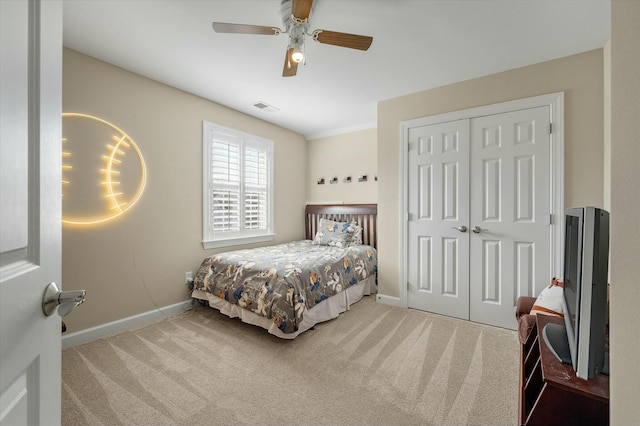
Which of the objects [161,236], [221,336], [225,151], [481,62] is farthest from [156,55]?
[481,62]

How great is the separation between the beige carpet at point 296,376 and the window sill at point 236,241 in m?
0.98

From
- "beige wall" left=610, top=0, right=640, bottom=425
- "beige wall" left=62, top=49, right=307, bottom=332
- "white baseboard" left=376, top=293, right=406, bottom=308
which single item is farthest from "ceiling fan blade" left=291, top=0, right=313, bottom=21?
"white baseboard" left=376, top=293, right=406, bottom=308

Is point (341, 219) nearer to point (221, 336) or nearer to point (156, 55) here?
point (221, 336)

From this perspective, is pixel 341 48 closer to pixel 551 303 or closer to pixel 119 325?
pixel 551 303

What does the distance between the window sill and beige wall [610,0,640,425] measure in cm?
343

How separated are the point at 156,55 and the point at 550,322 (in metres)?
3.44

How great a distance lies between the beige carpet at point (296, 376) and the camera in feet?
5.03

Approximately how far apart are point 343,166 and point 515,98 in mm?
2445

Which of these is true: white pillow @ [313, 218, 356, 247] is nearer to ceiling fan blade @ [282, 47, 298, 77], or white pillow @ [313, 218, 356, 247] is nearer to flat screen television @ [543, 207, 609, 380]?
ceiling fan blade @ [282, 47, 298, 77]

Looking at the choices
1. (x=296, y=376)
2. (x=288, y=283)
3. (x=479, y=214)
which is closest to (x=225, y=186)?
(x=288, y=283)

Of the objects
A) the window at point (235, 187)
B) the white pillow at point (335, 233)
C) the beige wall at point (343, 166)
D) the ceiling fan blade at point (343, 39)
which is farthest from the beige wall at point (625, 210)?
the beige wall at point (343, 166)

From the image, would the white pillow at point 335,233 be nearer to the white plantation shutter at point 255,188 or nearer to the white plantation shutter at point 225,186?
the white plantation shutter at point 255,188

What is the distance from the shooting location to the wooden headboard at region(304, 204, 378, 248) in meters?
4.09

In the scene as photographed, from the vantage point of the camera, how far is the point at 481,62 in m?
2.48
